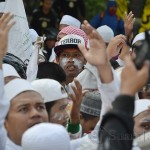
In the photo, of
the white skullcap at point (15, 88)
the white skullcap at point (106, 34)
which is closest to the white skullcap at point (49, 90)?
the white skullcap at point (15, 88)

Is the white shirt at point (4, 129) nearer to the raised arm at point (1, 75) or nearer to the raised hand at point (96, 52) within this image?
the raised arm at point (1, 75)

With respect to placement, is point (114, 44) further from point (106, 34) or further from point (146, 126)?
point (106, 34)

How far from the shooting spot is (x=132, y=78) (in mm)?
4094

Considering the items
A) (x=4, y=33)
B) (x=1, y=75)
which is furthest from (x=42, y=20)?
(x=1, y=75)

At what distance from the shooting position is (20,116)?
5.64 m

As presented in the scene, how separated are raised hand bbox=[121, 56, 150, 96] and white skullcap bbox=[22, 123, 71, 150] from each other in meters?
0.86

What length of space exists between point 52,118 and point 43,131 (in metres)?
1.25

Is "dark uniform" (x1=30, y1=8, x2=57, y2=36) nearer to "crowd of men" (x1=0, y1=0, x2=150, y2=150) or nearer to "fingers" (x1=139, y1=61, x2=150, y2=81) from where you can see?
"crowd of men" (x1=0, y1=0, x2=150, y2=150)

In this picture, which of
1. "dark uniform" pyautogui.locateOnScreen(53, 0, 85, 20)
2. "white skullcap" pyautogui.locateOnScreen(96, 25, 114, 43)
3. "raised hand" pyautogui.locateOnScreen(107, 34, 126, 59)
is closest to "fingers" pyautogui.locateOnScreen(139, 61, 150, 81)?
"raised hand" pyautogui.locateOnScreen(107, 34, 126, 59)

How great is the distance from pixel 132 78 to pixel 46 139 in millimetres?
965

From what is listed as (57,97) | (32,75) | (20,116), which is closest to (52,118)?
(57,97)

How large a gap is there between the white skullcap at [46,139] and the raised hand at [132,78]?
33.7 inches

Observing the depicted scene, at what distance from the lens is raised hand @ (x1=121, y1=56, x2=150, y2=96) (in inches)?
159

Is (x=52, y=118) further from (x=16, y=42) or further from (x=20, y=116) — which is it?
(x=16, y=42)
